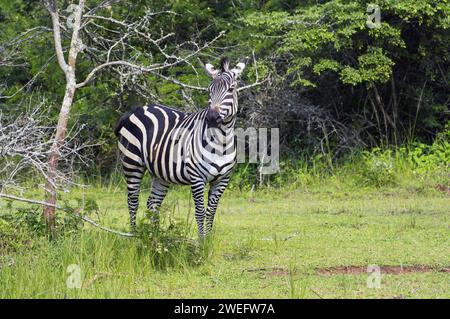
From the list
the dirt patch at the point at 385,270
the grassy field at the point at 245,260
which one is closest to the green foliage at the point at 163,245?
the grassy field at the point at 245,260

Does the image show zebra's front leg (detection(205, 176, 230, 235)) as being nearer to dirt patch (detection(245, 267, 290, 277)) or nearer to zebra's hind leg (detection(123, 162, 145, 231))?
zebra's hind leg (detection(123, 162, 145, 231))

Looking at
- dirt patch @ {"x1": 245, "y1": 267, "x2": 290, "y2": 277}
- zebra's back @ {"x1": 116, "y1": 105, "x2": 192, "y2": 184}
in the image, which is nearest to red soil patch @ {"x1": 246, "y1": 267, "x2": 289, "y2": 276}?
dirt patch @ {"x1": 245, "y1": 267, "x2": 290, "y2": 277}

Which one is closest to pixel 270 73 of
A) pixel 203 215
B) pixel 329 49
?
pixel 329 49

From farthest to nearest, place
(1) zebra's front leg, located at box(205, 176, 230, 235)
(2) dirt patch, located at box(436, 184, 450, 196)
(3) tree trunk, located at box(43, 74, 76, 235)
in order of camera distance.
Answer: (2) dirt patch, located at box(436, 184, 450, 196), (1) zebra's front leg, located at box(205, 176, 230, 235), (3) tree trunk, located at box(43, 74, 76, 235)

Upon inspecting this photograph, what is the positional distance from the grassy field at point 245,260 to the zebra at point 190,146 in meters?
0.58

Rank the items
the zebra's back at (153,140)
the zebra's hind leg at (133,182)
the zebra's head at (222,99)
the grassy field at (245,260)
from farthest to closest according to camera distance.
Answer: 1. the zebra's hind leg at (133,182)
2. the zebra's back at (153,140)
3. the zebra's head at (222,99)
4. the grassy field at (245,260)

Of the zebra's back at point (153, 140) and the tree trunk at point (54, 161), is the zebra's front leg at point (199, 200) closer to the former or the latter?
the zebra's back at point (153, 140)

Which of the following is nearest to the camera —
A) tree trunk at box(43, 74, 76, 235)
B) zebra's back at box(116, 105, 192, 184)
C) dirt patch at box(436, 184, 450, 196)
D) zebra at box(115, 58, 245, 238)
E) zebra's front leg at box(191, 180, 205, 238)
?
tree trunk at box(43, 74, 76, 235)

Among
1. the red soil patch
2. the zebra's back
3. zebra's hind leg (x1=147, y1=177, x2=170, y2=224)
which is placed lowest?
zebra's hind leg (x1=147, y1=177, x2=170, y2=224)

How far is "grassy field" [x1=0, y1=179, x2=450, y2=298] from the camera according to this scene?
743 centimetres

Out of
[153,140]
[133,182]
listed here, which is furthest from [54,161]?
[133,182]

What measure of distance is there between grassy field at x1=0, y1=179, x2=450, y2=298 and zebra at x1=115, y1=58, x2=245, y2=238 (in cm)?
58

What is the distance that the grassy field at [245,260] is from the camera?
7426 mm
